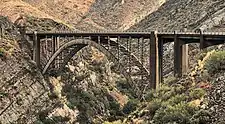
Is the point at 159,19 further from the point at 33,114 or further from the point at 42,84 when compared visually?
the point at 33,114

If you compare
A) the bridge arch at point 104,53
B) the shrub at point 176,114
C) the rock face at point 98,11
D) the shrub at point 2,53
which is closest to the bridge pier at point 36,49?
the bridge arch at point 104,53

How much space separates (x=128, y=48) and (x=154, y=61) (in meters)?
5.75

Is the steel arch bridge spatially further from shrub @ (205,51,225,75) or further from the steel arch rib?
shrub @ (205,51,225,75)

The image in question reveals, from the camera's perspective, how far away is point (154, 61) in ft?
146

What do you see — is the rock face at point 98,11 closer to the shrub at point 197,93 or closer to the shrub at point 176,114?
the shrub at point 197,93

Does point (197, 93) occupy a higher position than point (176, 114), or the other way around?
point (197, 93)

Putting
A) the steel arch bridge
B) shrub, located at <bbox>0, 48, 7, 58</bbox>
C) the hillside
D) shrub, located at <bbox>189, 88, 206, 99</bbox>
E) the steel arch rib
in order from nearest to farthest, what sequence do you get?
shrub, located at <bbox>189, 88, 206, 99</bbox> < the hillside < the steel arch bridge < the steel arch rib < shrub, located at <bbox>0, 48, 7, 58</bbox>

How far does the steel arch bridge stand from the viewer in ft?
132

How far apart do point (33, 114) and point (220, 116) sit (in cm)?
4301

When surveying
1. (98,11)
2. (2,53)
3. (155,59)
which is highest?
(98,11)

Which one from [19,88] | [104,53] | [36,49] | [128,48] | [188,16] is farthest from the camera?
[188,16]

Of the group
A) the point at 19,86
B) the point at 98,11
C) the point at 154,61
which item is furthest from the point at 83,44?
the point at 98,11

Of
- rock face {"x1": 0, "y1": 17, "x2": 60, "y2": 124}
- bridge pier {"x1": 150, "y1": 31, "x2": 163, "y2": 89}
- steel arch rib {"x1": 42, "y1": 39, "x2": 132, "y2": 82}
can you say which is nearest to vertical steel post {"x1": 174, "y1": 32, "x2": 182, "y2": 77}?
bridge pier {"x1": 150, "y1": 31, "x2": 163, "y2": 89}

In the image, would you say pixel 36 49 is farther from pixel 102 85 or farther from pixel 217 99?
pixel 217 99
